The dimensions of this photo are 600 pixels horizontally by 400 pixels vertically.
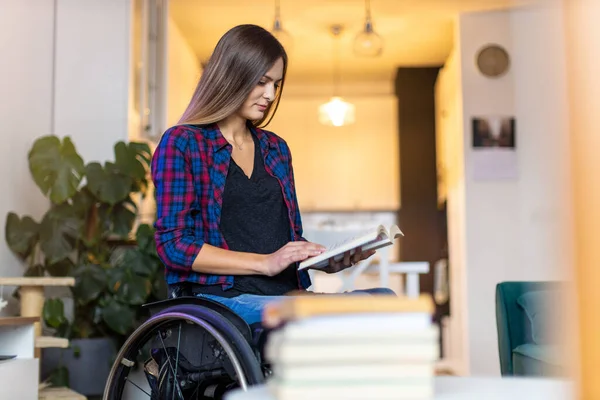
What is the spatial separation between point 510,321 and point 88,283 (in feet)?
5.43

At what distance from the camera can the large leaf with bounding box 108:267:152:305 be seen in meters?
3.04

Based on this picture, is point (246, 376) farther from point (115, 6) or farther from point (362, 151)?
point (362, 151)

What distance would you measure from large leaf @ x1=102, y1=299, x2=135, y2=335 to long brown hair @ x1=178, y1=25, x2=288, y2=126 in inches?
62.6

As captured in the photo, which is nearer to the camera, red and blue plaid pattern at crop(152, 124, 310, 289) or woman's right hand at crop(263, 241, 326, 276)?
woman's right hand at crop(263, 241, 326, 276)

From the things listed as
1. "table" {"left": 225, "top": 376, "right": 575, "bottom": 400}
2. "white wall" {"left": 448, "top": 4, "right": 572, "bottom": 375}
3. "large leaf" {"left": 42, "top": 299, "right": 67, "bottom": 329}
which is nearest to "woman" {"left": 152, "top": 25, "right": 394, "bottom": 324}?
"table" {"left": 225, "top": 376, "right": 575, "bottom": 400}

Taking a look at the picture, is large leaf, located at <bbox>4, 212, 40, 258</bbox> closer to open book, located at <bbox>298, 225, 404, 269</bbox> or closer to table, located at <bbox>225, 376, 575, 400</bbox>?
open book, located at <bbox>298, 225, 404, 269</bbox>

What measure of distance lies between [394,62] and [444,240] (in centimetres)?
170

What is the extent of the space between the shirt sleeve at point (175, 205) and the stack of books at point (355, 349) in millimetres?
842

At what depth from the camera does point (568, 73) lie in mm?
568

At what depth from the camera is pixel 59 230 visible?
3.08m

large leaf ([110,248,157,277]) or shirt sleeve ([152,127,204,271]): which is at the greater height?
shirt sleeve ([152,127,204,271])

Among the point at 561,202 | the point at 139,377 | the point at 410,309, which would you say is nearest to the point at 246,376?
the point at 410,309

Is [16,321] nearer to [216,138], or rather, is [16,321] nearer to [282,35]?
[216,138]

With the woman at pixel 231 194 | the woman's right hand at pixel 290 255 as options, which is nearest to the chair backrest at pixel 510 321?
the woman at pixel 231 194
